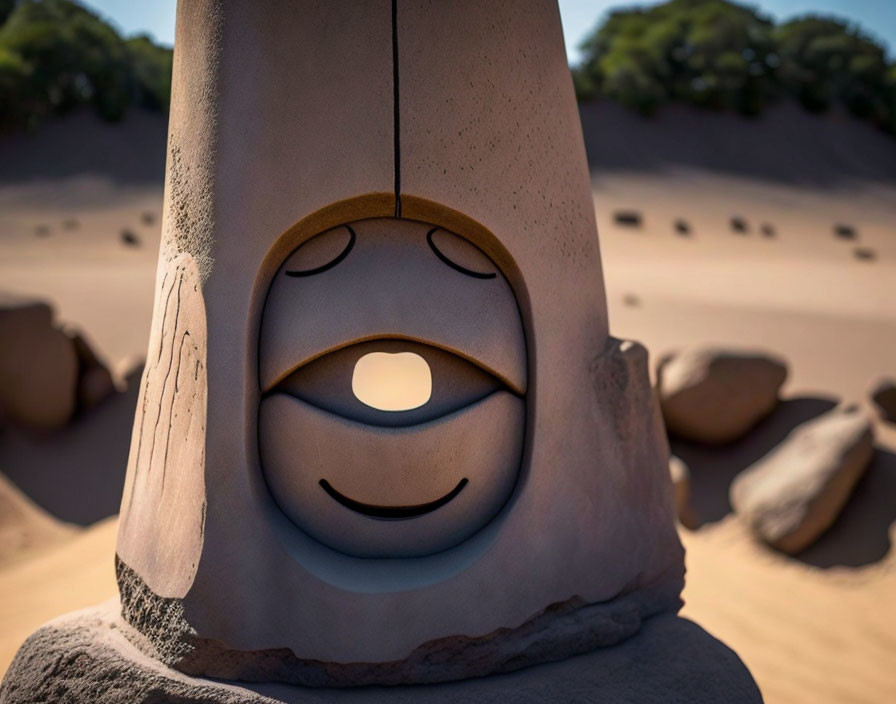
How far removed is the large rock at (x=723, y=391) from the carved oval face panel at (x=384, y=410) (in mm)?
4426

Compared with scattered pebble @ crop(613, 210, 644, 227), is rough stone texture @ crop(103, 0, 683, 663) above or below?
above

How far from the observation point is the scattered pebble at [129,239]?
17.1 meters

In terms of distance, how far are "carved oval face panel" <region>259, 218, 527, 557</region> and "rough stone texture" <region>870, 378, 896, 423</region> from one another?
478cm

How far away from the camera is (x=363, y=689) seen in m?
2.04

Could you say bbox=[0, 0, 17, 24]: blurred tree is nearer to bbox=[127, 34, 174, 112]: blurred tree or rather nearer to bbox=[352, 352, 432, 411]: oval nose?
bbox=[127, 34, 174, 112]: blurred tree

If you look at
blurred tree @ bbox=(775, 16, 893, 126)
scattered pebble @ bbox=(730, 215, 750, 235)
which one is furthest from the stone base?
blurred tree @ bbox=(775, 16, 893, 126)

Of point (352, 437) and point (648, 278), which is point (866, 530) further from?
point (648, 278)

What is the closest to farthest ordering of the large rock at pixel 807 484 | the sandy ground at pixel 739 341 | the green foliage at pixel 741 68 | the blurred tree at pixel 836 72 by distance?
1. the sandy ground at pixel 739 341
2. the large rock at pixel 807 484
3. the green foliage at pixel 741 68
4. the blurred tree at pixel 836 72

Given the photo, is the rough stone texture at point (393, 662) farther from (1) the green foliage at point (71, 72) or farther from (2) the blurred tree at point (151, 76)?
(2) the blurred tree at point (151, 76)

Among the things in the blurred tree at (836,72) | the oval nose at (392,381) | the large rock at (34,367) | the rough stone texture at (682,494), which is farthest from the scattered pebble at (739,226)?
the large rock at (34,367)

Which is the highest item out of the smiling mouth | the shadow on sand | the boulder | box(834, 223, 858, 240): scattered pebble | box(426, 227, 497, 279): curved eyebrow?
box(426, 227, 497, 279): curved eyebrow

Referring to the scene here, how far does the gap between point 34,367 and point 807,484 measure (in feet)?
21.5

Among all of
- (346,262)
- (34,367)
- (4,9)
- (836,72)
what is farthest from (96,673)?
(4,9)

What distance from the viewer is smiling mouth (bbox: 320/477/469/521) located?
84.0 inches
